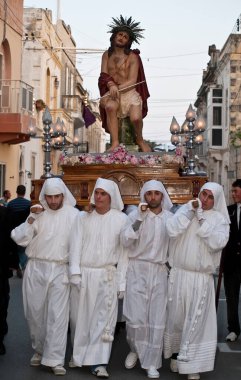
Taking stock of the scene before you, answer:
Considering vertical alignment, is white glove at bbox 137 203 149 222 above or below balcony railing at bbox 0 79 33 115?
below

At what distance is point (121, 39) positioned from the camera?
1084 centimetres

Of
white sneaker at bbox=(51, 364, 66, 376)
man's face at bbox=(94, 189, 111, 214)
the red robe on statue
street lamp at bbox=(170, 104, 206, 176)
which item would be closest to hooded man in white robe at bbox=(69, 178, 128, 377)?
man's face at bbox=(94, 189, 111, 214)

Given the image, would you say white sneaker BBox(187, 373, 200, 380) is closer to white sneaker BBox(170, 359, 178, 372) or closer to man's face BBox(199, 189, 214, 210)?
white sneaker BBox(170, 359, 178, 372)

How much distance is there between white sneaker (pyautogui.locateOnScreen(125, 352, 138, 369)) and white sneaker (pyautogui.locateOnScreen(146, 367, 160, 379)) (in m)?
0.32

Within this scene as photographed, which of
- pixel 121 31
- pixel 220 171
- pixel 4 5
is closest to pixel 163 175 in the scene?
pixel 121 31

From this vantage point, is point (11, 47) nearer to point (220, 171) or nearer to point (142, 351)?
point (142, 351)

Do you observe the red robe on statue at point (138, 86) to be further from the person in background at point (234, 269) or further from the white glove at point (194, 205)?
the white glove at point (194, 205)

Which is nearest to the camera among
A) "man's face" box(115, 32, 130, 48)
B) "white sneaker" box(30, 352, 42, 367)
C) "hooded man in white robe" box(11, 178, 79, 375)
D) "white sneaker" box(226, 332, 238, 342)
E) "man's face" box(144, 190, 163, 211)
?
"hooded man in white robe" box(11, 178, 79, 375)

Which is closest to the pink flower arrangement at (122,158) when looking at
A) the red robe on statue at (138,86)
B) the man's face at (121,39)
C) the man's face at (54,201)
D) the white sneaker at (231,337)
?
the red robe on statue at (138,86)

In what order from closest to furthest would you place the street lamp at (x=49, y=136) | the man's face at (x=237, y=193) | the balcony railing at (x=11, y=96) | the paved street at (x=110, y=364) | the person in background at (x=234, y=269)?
the paved street at (x=110, y=364) → the person in background at (x=234, y=269) → the man's face at (x=237, y=193) → the street lamp at (x=49, y=136) → the balcony railing at (x=11, y=96)

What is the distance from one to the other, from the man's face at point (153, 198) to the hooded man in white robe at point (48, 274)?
28.7 inches

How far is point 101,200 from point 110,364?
166cm

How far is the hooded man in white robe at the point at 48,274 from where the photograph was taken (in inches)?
299

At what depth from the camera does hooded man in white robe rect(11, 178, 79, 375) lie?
7.59m
